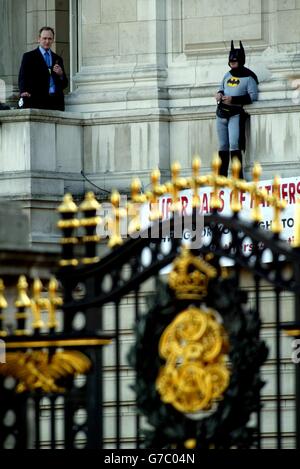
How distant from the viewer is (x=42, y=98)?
36125 millimetres

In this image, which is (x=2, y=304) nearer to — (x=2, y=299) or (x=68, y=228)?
(x=2, y=299)

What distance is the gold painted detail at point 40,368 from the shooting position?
21.7 meters

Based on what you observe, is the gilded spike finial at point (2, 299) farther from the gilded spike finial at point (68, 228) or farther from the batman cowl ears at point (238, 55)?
the batman cowl ears at point (238, 55)

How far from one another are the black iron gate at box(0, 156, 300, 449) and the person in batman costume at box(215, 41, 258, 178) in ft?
41.5

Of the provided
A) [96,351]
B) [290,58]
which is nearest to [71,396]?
[96,351]

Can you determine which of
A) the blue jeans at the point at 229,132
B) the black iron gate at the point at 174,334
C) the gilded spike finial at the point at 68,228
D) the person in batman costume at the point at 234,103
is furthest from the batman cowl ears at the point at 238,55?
the gilded spike finial at the point at 68,228

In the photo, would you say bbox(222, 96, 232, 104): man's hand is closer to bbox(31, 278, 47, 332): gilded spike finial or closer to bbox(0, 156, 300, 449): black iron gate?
bbox(0, 156, 300, 449): black iron gate

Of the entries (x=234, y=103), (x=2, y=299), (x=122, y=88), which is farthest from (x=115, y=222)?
(x=122, y=88)

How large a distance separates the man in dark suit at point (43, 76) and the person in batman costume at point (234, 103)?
2.30 m

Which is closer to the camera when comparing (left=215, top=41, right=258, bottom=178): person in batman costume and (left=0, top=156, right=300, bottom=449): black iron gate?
(left=0, top=156, right=300, bottom=449): black iron gate

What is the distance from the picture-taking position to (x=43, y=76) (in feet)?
117

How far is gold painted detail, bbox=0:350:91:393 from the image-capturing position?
21.7 m

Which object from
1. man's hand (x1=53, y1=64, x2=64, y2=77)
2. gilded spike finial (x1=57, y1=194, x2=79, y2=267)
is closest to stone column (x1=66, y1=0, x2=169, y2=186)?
man's hand (x1=53, y1=64, x2=64, y2=77)
